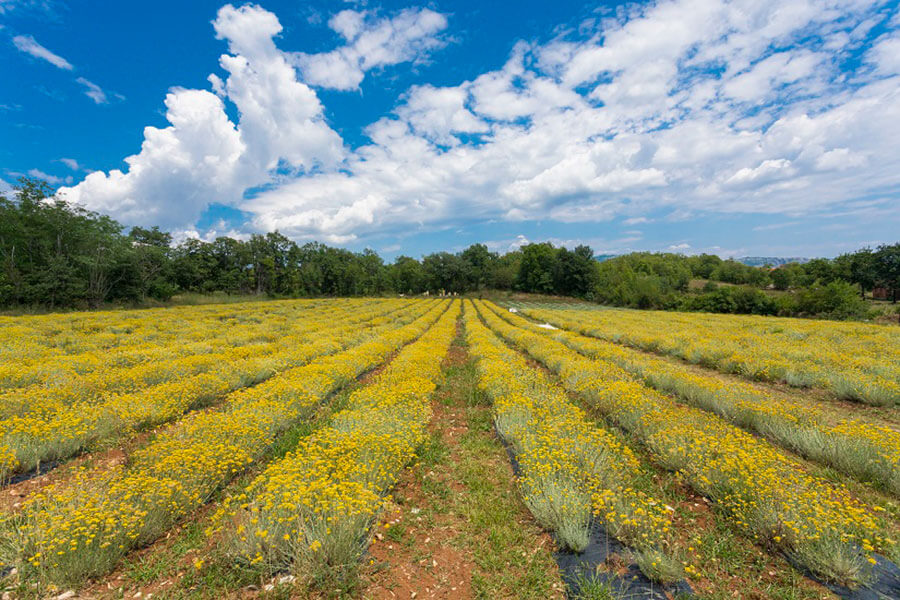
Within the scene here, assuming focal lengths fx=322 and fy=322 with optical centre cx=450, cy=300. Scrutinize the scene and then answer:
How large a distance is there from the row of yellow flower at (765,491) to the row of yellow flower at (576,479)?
820 mm

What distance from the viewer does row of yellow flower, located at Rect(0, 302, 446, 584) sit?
3.36 meters

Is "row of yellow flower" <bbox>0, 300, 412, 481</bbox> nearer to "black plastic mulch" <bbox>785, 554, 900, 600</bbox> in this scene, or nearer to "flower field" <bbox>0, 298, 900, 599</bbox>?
"flower field" <bbox>0, 298, 900, 599</bbox>

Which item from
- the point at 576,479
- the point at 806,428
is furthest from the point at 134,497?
the point at 806,428

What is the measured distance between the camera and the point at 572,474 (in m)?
4.91

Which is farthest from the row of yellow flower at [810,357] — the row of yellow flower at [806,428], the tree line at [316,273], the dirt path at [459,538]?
the tree line at [316,273]

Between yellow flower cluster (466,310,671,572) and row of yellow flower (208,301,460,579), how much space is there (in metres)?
2.14

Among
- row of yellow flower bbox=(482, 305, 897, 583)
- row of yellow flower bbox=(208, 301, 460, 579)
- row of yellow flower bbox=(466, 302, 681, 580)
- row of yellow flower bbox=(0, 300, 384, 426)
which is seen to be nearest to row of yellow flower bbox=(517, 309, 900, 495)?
row of yellow flower bbox=(482, 305, 897, 583)

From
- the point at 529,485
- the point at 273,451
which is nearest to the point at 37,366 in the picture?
the point at 273,451

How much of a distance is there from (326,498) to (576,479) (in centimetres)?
366

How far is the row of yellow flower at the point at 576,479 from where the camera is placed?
12.9ft

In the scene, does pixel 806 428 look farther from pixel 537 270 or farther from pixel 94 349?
pixel 537 270

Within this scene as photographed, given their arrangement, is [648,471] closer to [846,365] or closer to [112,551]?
[112,551]

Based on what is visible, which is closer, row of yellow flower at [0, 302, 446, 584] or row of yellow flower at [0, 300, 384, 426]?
row of yellow flower at [0, 302, 446, 584]

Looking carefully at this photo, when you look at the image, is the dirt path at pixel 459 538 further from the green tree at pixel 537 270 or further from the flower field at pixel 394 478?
the green tree at pixel 537 270
